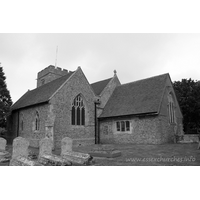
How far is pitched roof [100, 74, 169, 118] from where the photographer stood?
62.7 feet

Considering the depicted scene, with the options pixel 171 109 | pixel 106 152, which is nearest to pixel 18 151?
pixel 106 152

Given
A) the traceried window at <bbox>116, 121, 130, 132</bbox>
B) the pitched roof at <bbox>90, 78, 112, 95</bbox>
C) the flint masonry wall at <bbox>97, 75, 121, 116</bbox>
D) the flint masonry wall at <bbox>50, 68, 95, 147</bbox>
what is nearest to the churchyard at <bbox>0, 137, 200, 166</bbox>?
the flint masonry wall at <bbox>50, 68, 95, 147</bbox>

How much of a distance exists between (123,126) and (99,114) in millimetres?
3780

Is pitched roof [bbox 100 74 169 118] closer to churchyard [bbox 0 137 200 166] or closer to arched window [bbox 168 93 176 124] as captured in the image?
arched window [bbox 168 93 176 124]

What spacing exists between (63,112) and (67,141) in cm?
706

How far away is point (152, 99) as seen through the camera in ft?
64.0

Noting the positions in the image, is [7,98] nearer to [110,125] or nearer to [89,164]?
[110,125]

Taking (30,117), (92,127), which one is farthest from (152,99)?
(30,117)

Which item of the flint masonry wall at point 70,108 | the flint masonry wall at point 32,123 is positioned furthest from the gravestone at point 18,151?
the flint masonry wall at point 32,123

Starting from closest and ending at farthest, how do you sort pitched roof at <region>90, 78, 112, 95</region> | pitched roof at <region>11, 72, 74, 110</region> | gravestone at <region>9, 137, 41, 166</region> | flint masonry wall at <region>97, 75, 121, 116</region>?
gravestone at <region>9, 137, 41, 166</region>
pitched roof at <region>11, 72, 74, 110</region>
flint masonry wall at <region>97, 75, 121, 116</region>
pitched roof at <region>90, 78, 112, 95</region>

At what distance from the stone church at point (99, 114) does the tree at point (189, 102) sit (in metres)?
9.40

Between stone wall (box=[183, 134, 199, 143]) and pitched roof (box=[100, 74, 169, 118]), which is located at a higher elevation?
pitched roof (box=[100, 74, 169, 118])

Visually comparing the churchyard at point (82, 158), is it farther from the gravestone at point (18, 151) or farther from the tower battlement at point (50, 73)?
the tower battlement at point (50, 73)

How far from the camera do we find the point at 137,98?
21.3 meters
